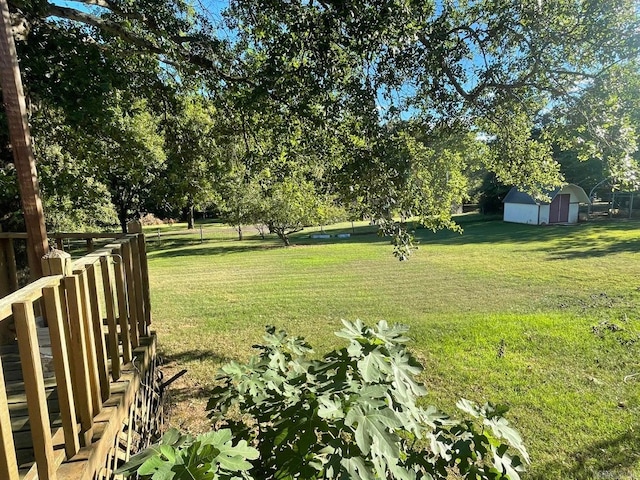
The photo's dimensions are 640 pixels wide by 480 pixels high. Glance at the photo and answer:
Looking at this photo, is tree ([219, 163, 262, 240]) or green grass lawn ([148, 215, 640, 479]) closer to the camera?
green grass lawn ([148, 215, 640, 479])

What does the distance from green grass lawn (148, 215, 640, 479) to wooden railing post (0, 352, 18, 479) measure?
9.60 ft

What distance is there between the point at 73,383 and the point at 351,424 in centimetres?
133

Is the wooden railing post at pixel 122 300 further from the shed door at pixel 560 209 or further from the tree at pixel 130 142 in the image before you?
the shed door at pixel 560 209

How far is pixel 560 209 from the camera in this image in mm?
27625

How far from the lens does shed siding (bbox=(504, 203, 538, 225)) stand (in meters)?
27.9

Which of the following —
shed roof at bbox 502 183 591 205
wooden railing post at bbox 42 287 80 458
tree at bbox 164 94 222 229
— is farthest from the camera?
shed roof at bbox 502 183 591 205

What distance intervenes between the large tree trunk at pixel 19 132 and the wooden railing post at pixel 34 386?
1447 millimetres

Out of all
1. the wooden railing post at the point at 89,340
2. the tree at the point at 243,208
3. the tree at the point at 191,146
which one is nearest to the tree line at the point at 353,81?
the tree at the point at 191,146

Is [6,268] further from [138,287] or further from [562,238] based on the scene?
[562,238]

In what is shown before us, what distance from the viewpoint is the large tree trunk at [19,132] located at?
7.86 feet

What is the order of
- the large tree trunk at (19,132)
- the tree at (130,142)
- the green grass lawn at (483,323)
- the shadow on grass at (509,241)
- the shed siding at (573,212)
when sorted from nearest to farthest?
the large tree trunk at (19,132)
the green grass lawn at (483,323)
the tree at (130,142)
the shadow on grass at (509,241)
the shed siding at (573,212)

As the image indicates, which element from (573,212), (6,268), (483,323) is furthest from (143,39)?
(573,212)

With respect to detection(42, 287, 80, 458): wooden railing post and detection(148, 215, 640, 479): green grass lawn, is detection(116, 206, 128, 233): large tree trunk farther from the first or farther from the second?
detection(42, 287, 80, 458): wooden railing post

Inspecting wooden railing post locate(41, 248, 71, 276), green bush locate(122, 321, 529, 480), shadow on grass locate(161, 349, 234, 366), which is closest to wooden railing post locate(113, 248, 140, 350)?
wooden railing post locate(41, 248, 71, 276)
